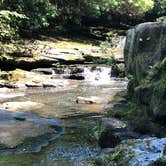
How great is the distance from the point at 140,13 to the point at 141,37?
20.5 metres

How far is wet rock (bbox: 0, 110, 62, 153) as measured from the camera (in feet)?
30.2

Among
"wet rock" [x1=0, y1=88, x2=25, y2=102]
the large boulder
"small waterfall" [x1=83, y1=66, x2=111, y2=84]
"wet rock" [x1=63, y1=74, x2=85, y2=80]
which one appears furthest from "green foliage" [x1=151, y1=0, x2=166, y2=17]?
the large boulder

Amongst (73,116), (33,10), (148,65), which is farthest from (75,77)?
(148,65)

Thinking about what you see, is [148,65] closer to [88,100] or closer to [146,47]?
[146,47]

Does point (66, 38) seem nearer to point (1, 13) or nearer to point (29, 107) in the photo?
point (1, 13)

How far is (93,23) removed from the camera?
3116 cm

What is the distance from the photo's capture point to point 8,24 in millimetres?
21500

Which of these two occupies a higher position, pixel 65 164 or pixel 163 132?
pixel 163 132

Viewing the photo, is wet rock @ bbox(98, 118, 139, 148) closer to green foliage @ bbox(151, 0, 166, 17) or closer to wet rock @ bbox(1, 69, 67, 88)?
wet rock @ bbox(1, 69, 67, 88)

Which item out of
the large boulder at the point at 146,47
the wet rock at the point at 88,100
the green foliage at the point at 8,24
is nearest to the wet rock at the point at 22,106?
the wet rock at the point at 88,100

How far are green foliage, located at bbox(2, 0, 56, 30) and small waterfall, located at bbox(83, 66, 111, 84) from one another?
4.72 meters

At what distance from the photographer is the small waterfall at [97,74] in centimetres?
2035

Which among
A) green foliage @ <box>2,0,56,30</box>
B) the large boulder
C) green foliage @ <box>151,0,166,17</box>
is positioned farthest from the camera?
green foliage @ <box>151,0,166,17</box>

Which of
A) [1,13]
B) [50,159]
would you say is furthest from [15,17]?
[50,159]
